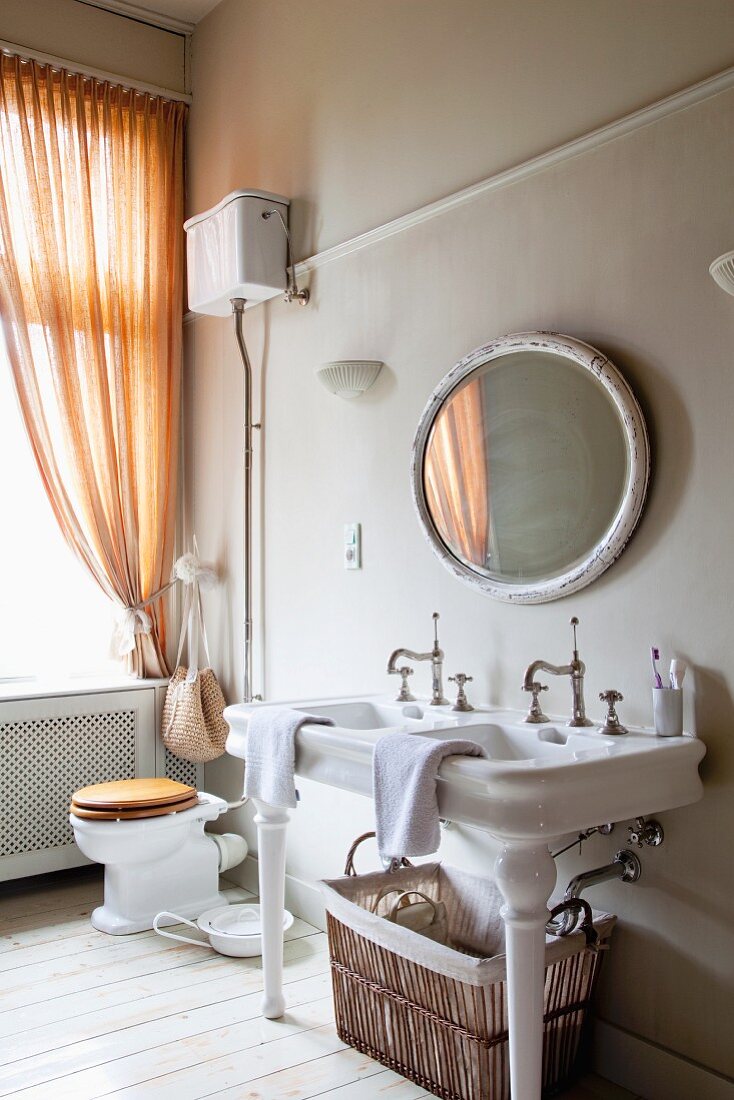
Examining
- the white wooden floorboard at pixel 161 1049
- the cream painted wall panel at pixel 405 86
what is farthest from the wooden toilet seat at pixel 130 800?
the cream painted wall panel at pixel 405 86

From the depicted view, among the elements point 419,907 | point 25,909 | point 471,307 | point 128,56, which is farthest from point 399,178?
point 25,909

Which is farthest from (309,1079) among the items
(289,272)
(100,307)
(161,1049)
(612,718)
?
(100,307)

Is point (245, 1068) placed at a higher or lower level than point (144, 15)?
lower

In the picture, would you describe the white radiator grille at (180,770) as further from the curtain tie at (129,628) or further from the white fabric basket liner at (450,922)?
the white fabric basket liner at (450,922)

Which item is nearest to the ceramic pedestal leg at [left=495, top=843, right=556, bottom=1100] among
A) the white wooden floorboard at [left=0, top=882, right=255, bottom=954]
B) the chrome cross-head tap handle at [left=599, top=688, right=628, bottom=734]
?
the chrome cross-head tap handle at [left=599, top=688, right=628, bottom=734]

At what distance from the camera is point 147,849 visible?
2.94 meters

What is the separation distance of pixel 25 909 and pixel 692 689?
228 cm

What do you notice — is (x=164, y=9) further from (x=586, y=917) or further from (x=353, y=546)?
(x=586, y=917)

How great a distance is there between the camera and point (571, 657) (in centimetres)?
216

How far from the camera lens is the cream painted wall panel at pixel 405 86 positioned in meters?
2.05

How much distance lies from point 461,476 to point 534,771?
3.22ft

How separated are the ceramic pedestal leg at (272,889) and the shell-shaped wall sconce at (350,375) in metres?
1.14

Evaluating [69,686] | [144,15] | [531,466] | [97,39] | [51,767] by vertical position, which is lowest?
[51,767]

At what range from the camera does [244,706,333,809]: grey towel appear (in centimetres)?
214
